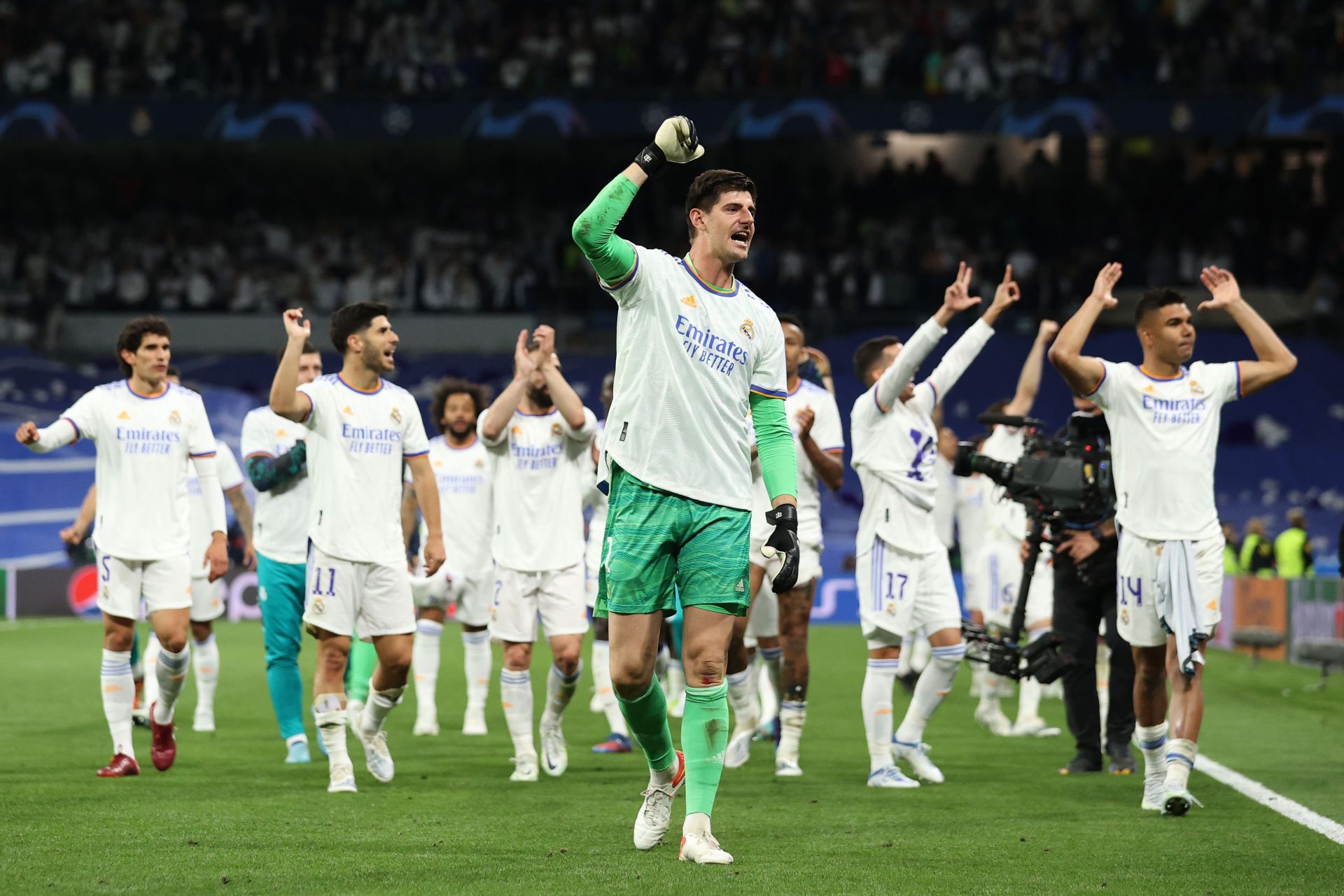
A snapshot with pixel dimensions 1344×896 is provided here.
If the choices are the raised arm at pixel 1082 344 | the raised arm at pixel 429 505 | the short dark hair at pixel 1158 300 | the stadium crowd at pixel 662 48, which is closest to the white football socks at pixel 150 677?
the raised arm at pixel 429 505

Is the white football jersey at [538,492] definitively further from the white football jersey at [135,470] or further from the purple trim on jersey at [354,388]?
the white football jersey at [135,470]

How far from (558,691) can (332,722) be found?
143cm

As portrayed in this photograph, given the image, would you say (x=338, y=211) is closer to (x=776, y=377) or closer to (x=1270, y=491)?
(x=1270, y=491)

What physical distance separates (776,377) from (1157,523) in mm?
2469

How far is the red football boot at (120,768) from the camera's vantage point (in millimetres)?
8797

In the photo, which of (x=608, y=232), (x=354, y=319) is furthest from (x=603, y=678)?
(x=608, y=232)

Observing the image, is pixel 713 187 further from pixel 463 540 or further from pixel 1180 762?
pixel 463 540

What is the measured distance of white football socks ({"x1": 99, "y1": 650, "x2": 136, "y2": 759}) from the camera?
887cm

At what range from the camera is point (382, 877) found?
19.3 feet

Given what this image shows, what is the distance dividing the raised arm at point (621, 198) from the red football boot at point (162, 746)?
4620 mm

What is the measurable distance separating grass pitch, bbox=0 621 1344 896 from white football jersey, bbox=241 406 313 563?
1.30 m

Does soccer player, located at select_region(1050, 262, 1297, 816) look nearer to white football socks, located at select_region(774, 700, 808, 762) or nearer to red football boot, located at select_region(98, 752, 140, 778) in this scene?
white football socks, located at select_region(774, 700, 808, 762)

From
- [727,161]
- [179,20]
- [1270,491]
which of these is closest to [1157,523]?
[1270,491]

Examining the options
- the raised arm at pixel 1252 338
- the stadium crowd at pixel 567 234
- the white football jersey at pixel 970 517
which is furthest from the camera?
the stadium crowd at pixel 567 234
